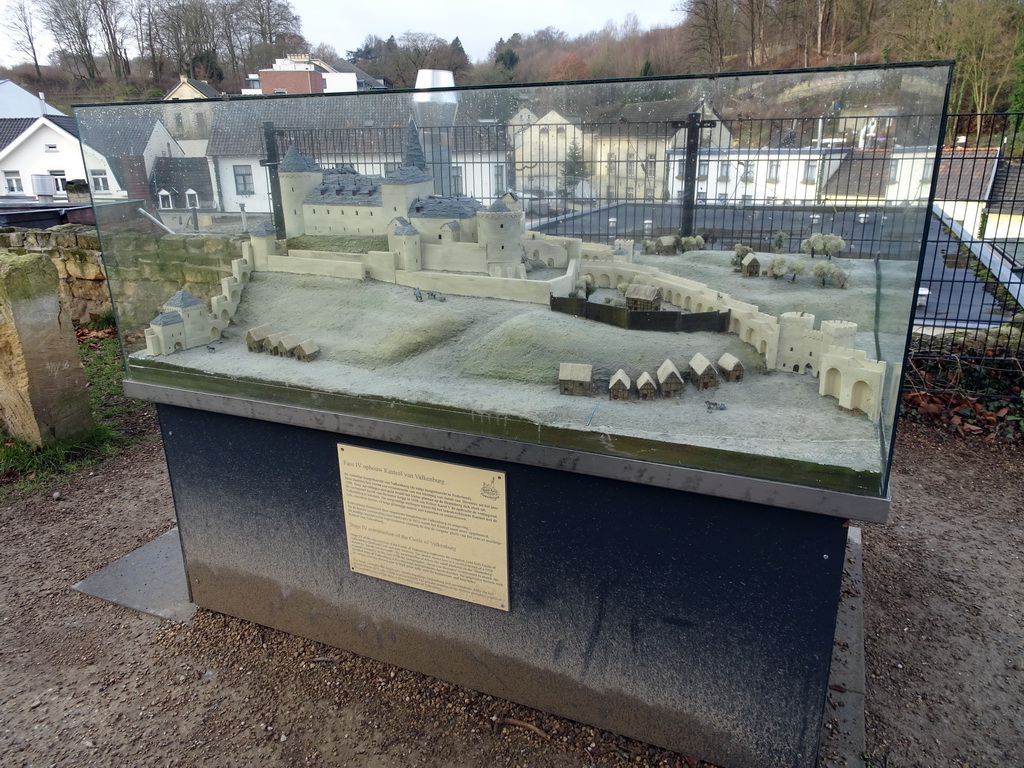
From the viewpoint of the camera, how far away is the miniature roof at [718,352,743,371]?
281 cm

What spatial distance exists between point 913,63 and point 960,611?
3.81 m

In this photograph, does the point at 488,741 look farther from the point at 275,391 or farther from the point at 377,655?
the point at 275,391

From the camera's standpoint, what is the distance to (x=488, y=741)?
136 inches

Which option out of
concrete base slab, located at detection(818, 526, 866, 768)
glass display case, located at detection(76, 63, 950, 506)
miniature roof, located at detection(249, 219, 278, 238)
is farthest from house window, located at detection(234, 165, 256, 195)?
concrete base slab, located at detection(818, 526, 866, 768)

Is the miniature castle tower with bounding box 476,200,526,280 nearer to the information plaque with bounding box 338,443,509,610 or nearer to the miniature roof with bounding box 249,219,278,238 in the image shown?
the information plaque with bounding box 338,443,509,610

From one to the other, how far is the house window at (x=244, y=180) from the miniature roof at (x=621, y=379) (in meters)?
2.20

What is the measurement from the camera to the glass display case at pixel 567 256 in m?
2.54

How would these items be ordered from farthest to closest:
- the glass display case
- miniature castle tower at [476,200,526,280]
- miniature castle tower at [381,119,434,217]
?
1. miniature castle tower at [381,119,434,217]
2. miniature castle tower at [476,200,526,280]
3. the glass display case

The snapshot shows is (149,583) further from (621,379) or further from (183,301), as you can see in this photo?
(621,379)

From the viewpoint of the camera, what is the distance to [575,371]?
2945 millimetres

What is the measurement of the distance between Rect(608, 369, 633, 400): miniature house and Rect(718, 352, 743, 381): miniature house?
0.39 m

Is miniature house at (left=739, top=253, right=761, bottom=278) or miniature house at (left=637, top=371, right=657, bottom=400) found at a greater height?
miniature house at (left=739, top=253, right=761, bottom=278)

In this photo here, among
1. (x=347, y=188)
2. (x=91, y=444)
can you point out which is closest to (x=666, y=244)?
(x=347, y=188)

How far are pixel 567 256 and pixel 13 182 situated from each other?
27399 mm
